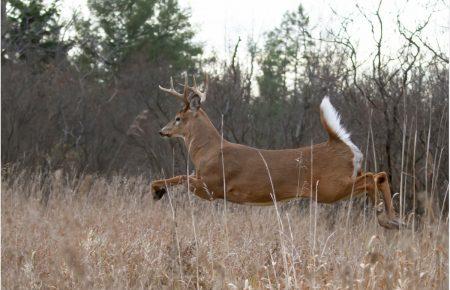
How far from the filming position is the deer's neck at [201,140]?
28.1ft

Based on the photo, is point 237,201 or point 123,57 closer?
point 237,201

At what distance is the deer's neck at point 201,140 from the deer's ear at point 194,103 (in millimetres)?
70

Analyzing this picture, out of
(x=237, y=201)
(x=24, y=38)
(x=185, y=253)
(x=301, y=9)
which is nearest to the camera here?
(x=185, y=253)

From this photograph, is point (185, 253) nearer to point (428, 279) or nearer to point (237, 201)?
point (428, 279)

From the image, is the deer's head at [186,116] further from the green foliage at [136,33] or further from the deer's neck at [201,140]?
the green foliage at [136,33]

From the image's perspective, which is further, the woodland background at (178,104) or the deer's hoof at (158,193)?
the woodland background at (178,104)

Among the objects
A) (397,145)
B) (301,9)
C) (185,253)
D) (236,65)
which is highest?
(301,9)

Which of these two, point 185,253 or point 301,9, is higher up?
point 301,9

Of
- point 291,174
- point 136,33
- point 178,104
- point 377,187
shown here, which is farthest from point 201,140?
point 136,33

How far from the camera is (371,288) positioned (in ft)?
12.3

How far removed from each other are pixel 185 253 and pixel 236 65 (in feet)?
35.2

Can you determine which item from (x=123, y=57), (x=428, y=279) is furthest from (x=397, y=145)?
(x=123, y=57)

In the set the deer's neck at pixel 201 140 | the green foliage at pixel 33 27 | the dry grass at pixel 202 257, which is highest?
the green foliage at pixel 33 27

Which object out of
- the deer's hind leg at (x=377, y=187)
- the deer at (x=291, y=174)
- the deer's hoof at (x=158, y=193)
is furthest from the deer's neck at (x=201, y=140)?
the deer's hind leg at (x=377, y=187)
